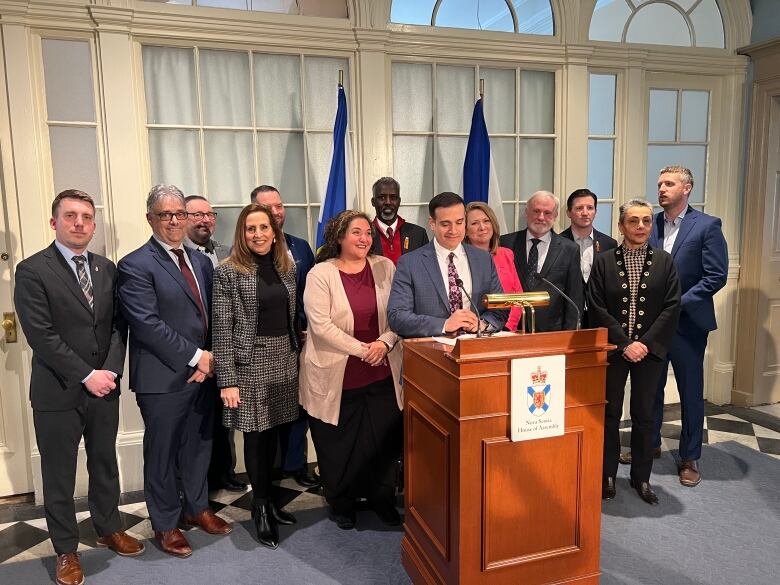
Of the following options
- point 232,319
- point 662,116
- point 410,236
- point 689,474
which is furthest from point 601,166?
point 232,319

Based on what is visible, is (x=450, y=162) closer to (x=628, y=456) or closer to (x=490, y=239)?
(x=490, y=239)

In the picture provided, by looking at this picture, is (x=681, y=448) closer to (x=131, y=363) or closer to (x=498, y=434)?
(x=498, y=434)

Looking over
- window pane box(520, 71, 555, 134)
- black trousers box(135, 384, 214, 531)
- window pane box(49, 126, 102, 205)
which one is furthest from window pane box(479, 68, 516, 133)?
black trousers box(135, 384, 214, 531)

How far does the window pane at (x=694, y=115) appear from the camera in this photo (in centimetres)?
462

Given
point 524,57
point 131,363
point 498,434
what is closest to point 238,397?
point 131,363

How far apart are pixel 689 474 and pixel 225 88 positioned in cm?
352

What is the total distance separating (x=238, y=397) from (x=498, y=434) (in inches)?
49.4

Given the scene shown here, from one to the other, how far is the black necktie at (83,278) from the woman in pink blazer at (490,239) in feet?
5.91

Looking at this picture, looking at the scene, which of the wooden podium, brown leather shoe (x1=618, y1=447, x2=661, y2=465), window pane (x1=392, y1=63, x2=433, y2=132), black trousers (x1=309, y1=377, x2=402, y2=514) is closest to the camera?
the wooden podium

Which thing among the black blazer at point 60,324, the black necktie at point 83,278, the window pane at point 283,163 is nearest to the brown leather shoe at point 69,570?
the black blazer at point 60,324

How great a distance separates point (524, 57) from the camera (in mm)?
4105

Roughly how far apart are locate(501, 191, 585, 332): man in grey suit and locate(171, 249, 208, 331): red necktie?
1.71m

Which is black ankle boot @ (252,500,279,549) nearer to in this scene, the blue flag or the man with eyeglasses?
the man with eyeglasses

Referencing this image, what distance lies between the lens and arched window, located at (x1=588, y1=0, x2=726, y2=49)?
4348 mm
